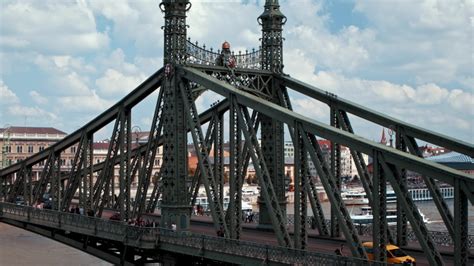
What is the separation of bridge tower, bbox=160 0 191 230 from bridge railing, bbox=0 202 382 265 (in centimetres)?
257

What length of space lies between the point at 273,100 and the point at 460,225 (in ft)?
65.4

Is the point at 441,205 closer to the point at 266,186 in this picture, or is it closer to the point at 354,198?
the point at 266,186

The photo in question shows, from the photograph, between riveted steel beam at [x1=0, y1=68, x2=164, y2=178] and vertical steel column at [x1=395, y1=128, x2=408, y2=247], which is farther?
riveted steel beam at [x1=0, y1=68, x2=164, y2=178]

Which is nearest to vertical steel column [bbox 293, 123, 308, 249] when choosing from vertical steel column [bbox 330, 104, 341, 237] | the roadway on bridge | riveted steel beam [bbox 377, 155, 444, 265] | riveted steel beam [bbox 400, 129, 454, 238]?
the roadway on bridge

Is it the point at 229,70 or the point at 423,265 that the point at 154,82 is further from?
the point at 423,265

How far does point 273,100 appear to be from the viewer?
141 ft

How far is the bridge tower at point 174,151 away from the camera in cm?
3956

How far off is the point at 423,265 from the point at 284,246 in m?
5.70

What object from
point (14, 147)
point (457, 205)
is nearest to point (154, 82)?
point (457, 205)

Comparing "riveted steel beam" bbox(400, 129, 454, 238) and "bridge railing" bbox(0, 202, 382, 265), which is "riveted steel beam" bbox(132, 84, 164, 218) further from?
"riveted steel beam" bbox(400, 129, 454, 238)

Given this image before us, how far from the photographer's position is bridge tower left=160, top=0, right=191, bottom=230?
39.6 m

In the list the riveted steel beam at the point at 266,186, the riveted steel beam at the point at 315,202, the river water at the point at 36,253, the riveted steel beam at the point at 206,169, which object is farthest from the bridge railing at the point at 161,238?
the river water at the point at 36,253

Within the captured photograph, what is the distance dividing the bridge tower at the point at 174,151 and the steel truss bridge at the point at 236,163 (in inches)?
2.1

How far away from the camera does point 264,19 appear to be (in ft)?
143
